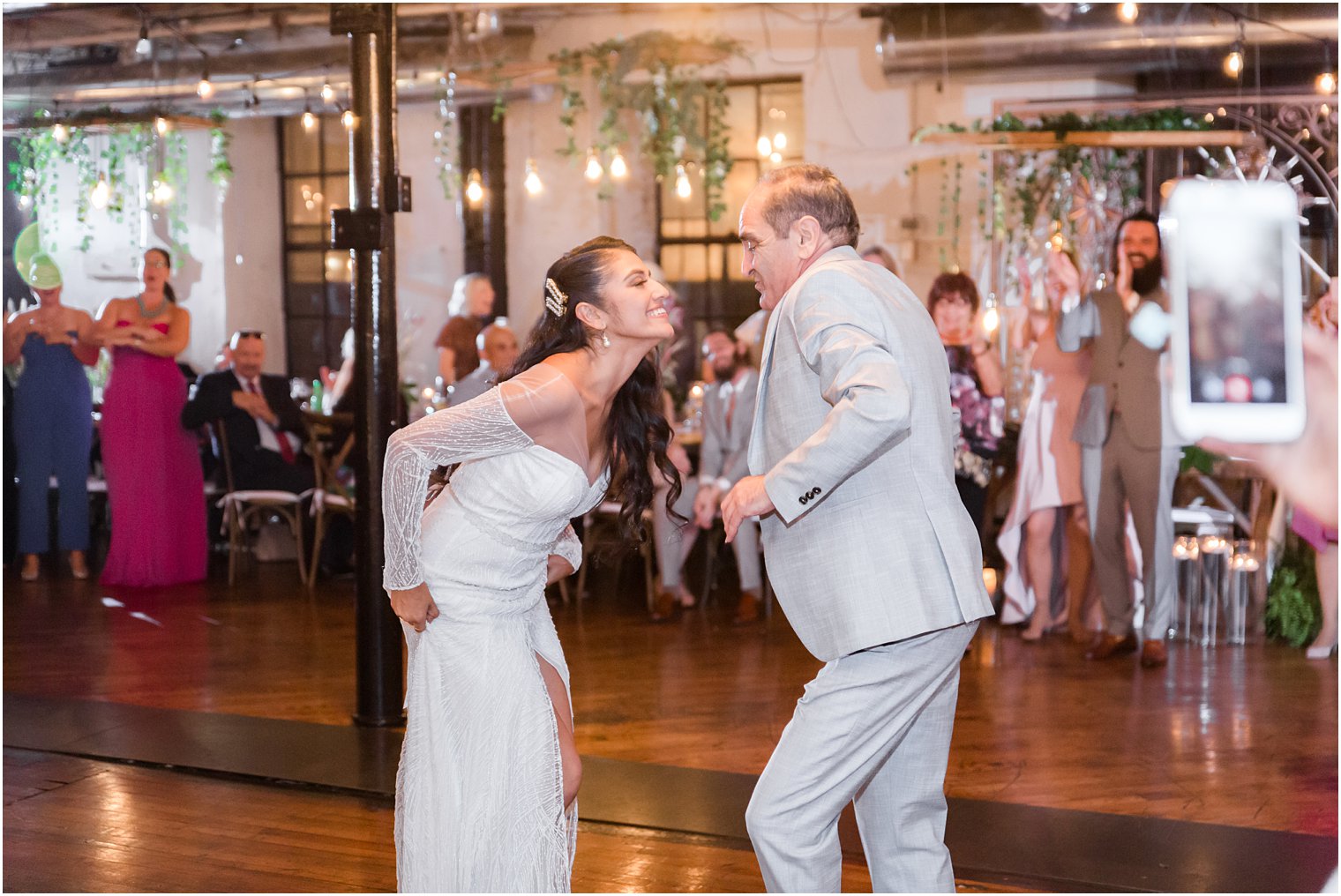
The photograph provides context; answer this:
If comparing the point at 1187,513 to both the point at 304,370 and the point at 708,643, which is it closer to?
the point at 708,643

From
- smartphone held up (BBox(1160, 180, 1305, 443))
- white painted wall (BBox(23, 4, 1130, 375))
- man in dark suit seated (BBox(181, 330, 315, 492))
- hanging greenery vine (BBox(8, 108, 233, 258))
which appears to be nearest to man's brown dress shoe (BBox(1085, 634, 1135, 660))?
white painted wall (BBox(23, 4, 1130, 375))

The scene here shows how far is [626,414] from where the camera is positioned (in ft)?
9.71

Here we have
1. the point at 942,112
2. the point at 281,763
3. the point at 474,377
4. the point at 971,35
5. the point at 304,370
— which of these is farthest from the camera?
the point at 304,370

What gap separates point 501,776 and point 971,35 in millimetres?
7170

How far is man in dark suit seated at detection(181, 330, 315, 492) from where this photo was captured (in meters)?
8.13

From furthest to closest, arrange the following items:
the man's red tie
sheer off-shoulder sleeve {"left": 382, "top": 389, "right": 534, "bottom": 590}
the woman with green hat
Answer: the man's red tie < the woman with green hat < sheer off-shoulder sleeve {"left": 382, "top": 389, "right": 534, "bottom": 590}

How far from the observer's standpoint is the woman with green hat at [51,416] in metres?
8.38

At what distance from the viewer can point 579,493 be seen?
275cm

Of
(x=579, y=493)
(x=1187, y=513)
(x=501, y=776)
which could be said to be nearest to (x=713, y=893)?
(x=501, y=776)

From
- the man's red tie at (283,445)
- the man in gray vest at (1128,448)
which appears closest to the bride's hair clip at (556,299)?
the man in gray vest at (1128,448)

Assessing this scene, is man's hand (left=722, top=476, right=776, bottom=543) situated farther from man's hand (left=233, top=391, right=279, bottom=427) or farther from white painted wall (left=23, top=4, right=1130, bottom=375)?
white painted wall (left=23, top=4, right=1130, bottom=375)

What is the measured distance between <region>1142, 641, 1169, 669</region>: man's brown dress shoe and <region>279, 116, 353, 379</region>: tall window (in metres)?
7.27

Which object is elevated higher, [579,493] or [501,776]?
[579,493]

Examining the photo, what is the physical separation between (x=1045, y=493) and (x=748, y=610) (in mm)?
1578
